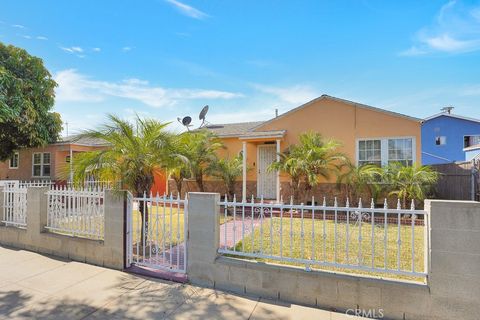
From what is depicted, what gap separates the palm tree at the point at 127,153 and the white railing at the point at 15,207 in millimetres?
2533

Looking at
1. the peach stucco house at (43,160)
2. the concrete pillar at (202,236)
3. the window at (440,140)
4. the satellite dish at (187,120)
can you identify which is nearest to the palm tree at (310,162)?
the concrete pillar at (202,236)

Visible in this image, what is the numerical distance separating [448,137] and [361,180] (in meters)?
20.2

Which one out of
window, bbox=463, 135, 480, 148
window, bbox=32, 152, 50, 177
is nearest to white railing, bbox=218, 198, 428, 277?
window, bbox=32, 152, 50, 177

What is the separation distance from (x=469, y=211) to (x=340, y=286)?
181 centimetres

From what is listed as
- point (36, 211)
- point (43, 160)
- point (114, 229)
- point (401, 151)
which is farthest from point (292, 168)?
point (43, 160)

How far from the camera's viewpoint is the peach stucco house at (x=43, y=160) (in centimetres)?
1734

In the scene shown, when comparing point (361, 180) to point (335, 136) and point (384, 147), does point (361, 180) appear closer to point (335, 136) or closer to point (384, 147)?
point (384, 147)

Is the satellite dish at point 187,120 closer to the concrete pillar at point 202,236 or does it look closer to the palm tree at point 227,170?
the palm tree at point 227,170

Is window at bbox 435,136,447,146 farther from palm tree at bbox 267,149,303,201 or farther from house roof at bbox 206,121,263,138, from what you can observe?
palm tree at bbox 267,149,303,201

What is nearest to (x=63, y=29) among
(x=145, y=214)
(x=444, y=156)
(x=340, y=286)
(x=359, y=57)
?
(x=145, y=214)

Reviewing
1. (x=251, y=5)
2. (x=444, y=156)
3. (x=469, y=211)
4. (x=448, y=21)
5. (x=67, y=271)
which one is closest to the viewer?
(x=469, y=211)

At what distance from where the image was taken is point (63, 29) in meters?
8.86

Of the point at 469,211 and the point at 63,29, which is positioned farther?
the point at 63,29

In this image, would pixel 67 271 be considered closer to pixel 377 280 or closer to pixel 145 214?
pixel 145 214
